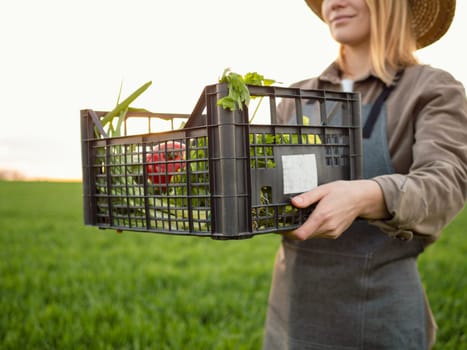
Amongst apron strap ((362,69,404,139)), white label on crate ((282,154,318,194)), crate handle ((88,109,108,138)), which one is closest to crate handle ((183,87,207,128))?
white label on crate ((282,154,318,194))

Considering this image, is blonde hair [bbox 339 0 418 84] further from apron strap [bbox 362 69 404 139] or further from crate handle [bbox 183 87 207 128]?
crate handle [bbox 183 87 207 128]

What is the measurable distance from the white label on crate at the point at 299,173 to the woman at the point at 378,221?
0.26 meters

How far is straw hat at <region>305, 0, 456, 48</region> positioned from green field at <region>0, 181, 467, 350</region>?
2.39 metres

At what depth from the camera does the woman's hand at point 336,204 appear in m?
1.52

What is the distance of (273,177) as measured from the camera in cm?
153

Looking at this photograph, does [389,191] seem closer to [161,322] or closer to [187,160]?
[187,160]

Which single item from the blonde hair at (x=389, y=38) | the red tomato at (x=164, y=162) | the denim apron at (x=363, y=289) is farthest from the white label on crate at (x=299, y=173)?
the blonde hair at (x=389, y=38)

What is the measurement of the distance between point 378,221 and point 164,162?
697mm

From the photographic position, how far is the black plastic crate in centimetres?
144

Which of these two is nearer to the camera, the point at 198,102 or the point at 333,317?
the point at 198,102

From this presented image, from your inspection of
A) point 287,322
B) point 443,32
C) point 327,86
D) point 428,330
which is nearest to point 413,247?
point 428,330

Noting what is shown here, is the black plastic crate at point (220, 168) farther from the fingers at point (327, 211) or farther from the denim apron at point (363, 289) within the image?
the denim apron at point (363, 289)

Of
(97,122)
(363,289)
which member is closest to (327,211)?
(363,289)

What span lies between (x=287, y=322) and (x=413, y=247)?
599mm
